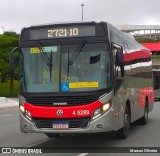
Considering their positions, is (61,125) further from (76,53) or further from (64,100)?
(76,53)

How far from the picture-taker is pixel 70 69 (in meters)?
10.9

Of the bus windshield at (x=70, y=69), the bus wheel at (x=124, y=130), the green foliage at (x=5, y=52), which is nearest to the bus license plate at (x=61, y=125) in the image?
the bus windshield at (x=70, y=69)

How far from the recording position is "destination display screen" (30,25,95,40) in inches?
441

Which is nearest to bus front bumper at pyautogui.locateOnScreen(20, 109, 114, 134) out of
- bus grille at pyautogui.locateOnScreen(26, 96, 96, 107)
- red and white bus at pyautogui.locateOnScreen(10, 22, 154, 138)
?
red and white bus at pyautogui.locateOnScreen(10, 22, 154, 138)

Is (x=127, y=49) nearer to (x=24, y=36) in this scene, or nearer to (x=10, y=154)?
(x=24, y=36)

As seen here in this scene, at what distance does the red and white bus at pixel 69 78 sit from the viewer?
10.6m

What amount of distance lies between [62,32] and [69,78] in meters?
1.22

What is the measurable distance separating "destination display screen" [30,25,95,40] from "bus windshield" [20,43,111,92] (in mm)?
312

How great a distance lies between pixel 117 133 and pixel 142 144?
104 cm

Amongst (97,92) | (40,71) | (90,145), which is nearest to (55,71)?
(40,71)

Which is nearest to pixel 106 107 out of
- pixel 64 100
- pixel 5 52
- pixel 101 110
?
pixel 101 110

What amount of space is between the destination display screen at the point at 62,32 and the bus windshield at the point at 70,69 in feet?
1.02

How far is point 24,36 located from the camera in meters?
11.6

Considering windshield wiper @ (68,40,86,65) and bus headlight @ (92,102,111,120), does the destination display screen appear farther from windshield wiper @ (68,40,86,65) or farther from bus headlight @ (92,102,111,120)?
bus headlight @ (92,102,111,120)
